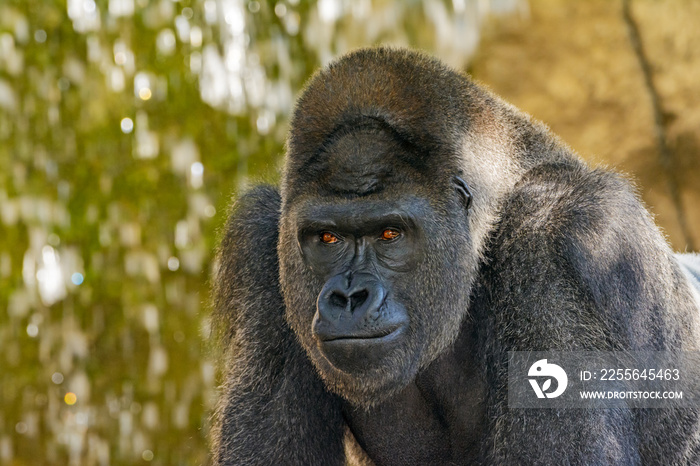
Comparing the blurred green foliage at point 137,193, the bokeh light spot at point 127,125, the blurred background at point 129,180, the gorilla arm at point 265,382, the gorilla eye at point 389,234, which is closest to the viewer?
the gorilla eye at point 389,234

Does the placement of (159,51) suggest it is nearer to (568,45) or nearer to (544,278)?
(568,45)

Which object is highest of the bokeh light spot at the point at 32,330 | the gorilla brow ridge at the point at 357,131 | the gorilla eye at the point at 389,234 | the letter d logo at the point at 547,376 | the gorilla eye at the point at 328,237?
the gorilla brow ridge at the point at 357,131

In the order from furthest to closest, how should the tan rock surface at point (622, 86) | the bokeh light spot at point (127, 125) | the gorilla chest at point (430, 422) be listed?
the bokeh light spot at point (127, 125)
the tan rock surface at point (622, 86)
the gorilla chest at point (430, 422)

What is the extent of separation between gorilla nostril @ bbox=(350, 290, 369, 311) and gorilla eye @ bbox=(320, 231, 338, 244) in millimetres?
340

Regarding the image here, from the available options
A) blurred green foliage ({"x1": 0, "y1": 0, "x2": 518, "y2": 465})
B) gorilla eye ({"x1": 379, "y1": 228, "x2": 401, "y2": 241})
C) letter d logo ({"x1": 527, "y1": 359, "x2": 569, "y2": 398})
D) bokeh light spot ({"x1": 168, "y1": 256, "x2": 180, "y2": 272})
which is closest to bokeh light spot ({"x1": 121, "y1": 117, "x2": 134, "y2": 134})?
blurred green foliage ({"x1": 0, "y1": 0, "x2": 518, "y2": 465})

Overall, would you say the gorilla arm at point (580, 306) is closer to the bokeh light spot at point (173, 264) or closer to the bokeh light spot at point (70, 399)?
the bokeh light spot at point (173, 264)

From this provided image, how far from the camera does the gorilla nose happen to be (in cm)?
349

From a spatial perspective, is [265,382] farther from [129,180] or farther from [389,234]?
[129,180]

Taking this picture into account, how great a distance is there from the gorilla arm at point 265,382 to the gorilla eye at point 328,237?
0.61 m

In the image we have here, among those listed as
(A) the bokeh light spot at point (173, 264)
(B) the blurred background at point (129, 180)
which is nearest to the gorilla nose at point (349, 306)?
(B) the blurred background at point (129, 180)

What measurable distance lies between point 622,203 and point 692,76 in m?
5.65

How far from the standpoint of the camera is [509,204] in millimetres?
3986

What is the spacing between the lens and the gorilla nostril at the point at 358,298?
3529mm

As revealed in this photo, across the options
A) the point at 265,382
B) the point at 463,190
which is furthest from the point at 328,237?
the point at 265,382
